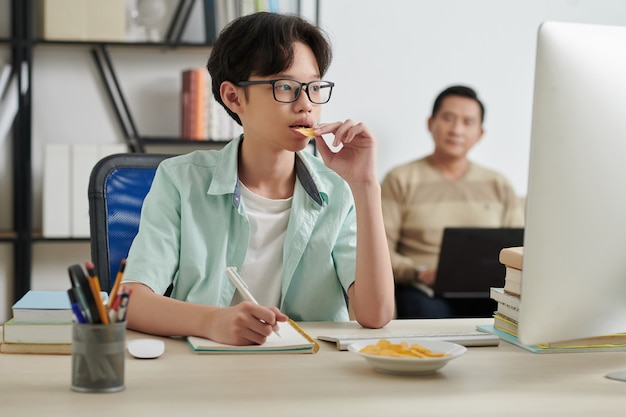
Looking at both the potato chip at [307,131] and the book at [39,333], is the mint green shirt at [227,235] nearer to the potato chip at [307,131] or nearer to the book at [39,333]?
the potato chip at [307,131]

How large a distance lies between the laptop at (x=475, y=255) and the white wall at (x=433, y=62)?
105 centimetres

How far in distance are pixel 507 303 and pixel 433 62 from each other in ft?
9.30

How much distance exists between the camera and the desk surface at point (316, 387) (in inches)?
39.8

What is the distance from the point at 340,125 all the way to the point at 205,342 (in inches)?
18.4

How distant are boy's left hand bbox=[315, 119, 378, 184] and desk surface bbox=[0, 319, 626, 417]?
39cm

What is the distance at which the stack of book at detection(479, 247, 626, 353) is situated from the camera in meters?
1.38

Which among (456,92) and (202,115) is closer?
(202,115)

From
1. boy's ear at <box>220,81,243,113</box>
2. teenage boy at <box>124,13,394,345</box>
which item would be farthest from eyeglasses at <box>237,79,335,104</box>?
boy's ear at <box>220,81,243,113</box>

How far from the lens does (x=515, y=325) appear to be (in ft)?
4.78

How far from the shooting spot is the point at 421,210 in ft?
12.5

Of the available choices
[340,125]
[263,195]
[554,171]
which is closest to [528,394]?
[554,171]

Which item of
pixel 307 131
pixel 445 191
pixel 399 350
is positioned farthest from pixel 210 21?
pixel 399 350

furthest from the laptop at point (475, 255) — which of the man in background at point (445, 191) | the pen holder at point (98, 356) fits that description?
the pen holder at point (98, 356)

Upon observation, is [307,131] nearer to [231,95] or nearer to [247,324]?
[231,95]
